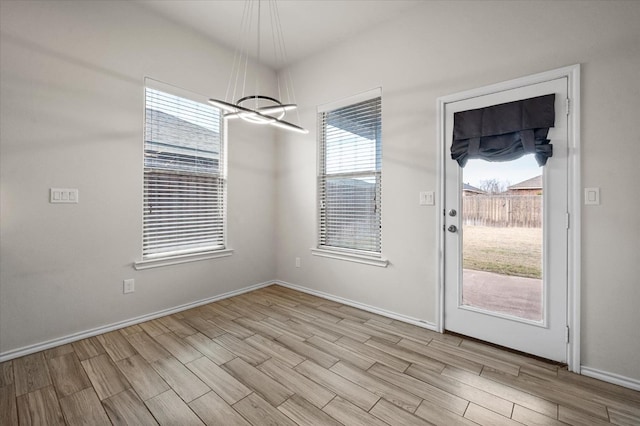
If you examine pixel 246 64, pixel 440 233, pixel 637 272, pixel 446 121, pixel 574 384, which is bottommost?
pixel 574 384

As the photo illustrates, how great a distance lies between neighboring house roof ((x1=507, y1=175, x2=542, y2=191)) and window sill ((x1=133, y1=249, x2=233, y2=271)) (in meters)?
3.12

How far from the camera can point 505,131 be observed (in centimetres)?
231

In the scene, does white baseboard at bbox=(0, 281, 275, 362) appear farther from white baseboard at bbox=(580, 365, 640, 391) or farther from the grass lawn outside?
white baseboard at bbox=(580, 365, 640, 391)

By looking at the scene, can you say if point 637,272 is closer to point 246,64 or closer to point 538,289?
point 538,289

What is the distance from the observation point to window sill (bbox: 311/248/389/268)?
3095 millimetres

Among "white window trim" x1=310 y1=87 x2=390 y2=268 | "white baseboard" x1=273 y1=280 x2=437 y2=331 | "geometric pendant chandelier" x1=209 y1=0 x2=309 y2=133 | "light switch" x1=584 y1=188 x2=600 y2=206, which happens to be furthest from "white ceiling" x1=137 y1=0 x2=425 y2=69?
"white baseboard" x1=273 y1=280 x2=437 y2=331

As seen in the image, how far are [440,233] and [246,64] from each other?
3195mm

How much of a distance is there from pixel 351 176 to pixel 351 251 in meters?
0.90

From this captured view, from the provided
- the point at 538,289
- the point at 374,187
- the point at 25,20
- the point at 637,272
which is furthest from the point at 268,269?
the point at 637,272

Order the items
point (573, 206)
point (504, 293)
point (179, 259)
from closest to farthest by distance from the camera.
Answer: point (573, 206) → point (504, 293) → point (179, 259)

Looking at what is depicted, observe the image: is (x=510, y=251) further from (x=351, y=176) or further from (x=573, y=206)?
(x=351, y=176)

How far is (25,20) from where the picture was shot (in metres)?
2.22

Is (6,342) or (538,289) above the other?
(538,289)

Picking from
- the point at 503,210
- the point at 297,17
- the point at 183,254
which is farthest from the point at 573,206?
the point at 183,254
